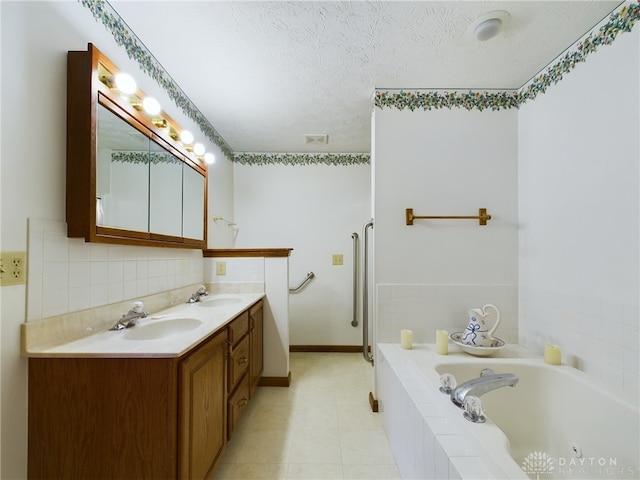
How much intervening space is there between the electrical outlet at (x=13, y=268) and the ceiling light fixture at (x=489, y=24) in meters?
2.14

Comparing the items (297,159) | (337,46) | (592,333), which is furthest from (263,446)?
(297,159)

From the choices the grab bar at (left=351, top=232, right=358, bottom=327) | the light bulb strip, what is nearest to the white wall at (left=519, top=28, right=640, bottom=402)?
the grab bar at (left=351, top=232, right=358, bottom=327)

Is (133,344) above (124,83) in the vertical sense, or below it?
below

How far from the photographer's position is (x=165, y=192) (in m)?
1.75

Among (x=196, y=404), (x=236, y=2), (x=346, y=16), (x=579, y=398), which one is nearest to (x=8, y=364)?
(x=196, y=404)

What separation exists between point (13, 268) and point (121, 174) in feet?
1.96

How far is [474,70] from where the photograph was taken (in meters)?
1.76

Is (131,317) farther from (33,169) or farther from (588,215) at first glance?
(588,215)

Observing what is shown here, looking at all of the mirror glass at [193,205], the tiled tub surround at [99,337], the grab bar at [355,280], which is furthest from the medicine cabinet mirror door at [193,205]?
the grab bar at [355,280]

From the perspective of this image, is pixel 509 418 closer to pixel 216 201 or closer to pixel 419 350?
pixel 419 350

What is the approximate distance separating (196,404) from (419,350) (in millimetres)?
1345

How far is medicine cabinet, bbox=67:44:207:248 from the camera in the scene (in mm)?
1105

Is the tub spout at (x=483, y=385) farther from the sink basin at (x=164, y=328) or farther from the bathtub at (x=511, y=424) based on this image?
the sink basin at (x=164, y=328)

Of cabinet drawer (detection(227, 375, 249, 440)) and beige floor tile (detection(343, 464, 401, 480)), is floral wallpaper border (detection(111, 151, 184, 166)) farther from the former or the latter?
beige floor tile (detection(343, 464, 401, 480))
